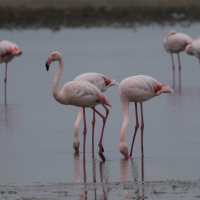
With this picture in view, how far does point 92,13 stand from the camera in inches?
1209

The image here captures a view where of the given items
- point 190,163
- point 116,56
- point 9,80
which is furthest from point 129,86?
point 116,56

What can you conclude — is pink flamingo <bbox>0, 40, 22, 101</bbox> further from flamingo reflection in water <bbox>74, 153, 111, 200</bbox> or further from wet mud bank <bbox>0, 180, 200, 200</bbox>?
wet mud bank <bbox>0, 180, 200, 200</bbox>

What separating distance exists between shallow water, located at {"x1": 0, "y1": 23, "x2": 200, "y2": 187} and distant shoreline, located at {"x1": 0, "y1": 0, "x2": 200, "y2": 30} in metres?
10.3

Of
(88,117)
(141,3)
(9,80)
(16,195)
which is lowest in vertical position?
(16,195)

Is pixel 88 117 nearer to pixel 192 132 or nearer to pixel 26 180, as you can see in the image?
pixel 192 132

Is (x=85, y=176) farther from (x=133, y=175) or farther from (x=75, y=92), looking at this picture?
(x=75, y=92)

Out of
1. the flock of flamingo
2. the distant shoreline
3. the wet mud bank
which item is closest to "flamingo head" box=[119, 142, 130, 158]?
the flock of flamingo

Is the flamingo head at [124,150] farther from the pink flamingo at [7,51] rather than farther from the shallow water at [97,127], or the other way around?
the pink flamingo at [7,51]

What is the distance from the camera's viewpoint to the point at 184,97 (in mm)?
11492

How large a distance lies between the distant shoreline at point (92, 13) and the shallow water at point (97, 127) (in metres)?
10.3

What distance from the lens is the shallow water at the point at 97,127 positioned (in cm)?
679

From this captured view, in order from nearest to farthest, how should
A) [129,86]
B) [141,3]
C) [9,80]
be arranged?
1. [129,86]
2. [9,80]
3. [141,3]

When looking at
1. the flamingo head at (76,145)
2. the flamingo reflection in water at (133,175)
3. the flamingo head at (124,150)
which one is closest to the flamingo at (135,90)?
the flamingo head at (124,150)

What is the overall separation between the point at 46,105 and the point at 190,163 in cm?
445
